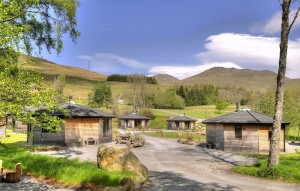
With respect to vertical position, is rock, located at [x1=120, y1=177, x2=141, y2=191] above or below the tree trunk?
below

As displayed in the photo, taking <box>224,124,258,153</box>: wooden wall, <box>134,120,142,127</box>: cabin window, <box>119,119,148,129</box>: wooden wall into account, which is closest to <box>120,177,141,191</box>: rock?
<box>224,124,258,153</box>: wooden wall

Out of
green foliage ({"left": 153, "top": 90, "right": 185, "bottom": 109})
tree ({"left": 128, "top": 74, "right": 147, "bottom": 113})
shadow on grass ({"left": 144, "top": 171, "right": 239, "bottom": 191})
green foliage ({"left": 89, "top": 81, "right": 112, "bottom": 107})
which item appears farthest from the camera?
green foliage ({"left": 153, "top": 90, "right": 185, "bottom": 109})

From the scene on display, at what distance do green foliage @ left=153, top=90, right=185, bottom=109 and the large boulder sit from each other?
90.7 m

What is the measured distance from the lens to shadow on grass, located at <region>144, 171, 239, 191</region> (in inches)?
551

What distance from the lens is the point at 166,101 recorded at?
356 feet

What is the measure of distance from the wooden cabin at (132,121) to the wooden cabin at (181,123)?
5507mm

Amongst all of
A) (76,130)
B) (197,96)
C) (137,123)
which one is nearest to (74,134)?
(76,130)

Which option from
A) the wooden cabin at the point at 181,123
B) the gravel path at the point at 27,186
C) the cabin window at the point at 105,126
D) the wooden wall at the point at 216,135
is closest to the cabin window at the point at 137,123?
the wooden cabin at the point at 181,123

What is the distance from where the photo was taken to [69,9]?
21.6 meters

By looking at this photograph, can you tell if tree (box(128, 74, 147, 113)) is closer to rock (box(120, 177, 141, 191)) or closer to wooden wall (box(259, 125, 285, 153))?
wooden wall (box(259, 125, 285, 153))

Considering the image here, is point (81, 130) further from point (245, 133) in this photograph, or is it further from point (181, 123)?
point (181, 123)

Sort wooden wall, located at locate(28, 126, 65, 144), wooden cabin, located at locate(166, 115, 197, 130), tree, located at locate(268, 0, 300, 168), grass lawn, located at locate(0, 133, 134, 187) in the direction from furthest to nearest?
wooden cabin, located at locate(166, 115, 197, 130), wooden wall, located at locate(28, 126, 65, 144), tree, located at locate(268, 0, 300, 168), grass lawn, located at locate(0, 133, 134, 187)

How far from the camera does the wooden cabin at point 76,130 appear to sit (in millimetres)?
32969

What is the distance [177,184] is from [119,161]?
2.94 meters
